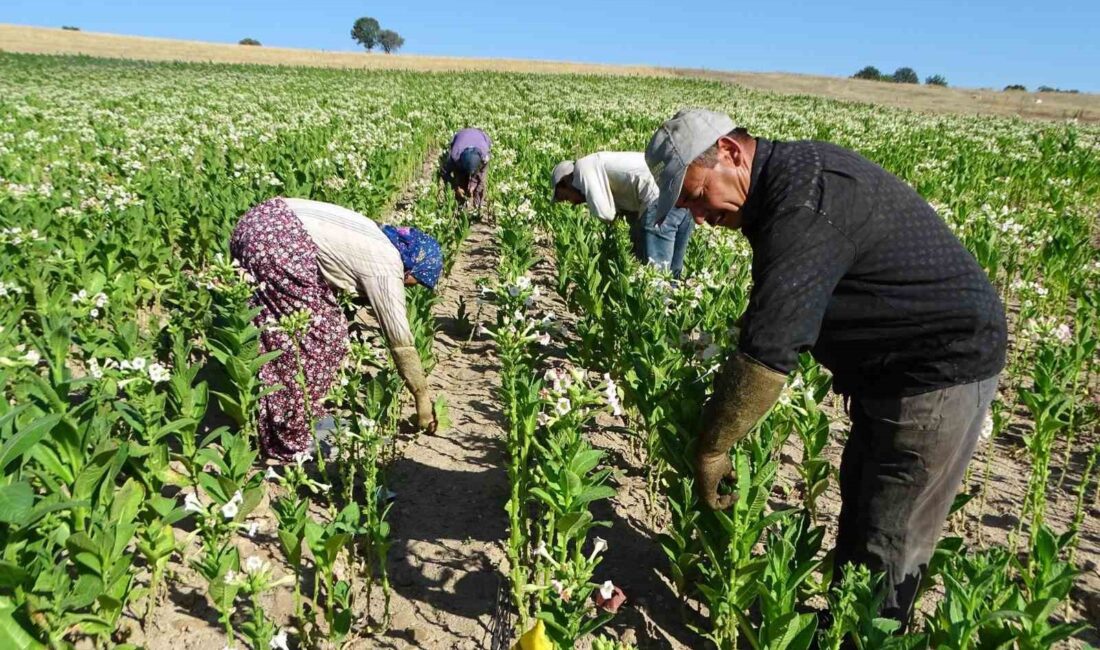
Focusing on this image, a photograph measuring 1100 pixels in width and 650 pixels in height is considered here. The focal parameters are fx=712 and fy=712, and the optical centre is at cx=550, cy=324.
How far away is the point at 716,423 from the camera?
235cm

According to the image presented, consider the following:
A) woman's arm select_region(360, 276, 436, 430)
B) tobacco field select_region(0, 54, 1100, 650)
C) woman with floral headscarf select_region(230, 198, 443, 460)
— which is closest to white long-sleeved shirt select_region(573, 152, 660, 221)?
tobacco field select_region(0, 54, 1100, 650)

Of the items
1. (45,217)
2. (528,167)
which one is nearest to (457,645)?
(45,217)

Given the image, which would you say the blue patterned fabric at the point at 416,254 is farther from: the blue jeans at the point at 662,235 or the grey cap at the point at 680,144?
the blue jeans at the point at 662,235

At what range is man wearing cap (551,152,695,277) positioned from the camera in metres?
6.19

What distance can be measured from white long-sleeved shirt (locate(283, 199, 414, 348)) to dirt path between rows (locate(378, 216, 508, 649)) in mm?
935

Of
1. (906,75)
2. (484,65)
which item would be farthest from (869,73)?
(484,65)

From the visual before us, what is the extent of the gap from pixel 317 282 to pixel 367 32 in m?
140

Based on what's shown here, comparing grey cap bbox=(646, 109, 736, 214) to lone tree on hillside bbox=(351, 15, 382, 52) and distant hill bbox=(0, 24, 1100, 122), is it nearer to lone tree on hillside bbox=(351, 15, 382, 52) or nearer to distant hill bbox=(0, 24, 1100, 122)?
distant hill bbox=(0, 24, 1100, 122)

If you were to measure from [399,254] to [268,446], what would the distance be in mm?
1459

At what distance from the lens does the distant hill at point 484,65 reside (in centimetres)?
4541

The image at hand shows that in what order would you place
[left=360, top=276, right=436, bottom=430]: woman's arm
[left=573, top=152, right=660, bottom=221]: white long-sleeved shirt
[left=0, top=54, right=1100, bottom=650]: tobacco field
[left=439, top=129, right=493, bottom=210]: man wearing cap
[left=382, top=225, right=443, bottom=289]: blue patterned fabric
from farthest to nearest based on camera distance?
[left=439, top=129, right=493, bottom=210]: man wearing cap, [left=573, top=152, right=660, bottom=221]: white long-sleeved shirt, [left=382, top=225, right=443, bottom=289]: blue patterned fabric, [left=360, top=276, right=436, bottom=430]: woman's arm, [left=0, top=54, right=1100, bottom=650]: tobacco field

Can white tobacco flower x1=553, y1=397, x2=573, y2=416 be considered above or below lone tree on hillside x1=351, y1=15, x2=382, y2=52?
below

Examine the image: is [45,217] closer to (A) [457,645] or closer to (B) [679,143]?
(A) [457,645]

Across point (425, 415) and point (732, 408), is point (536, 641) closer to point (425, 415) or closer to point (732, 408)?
point (732, 408)
